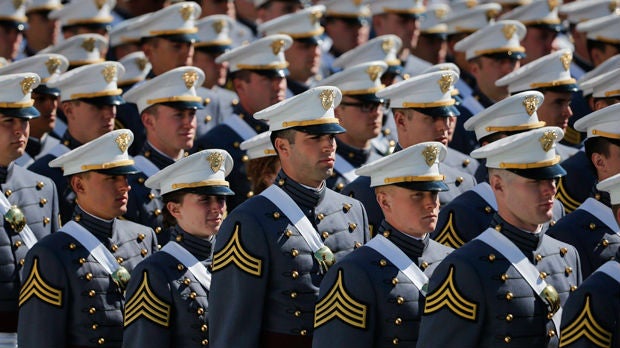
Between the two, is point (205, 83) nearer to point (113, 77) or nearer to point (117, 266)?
point (113, 77)

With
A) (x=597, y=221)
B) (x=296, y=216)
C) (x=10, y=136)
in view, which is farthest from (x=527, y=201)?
(x=10, y=136)

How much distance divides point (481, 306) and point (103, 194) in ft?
9.58

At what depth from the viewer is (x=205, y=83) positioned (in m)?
16.2

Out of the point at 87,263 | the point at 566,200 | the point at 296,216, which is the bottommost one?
the point at 566,200

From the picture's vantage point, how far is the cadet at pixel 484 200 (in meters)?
12.1

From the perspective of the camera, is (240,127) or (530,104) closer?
(530,104)

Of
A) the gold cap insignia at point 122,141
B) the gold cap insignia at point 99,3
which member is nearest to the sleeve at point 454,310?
the gold cap insignia at point 122,141

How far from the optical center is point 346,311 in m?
10.2

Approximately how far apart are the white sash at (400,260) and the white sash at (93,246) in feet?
6.35

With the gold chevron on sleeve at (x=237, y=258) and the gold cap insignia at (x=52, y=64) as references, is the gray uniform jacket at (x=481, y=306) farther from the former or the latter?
the gold cap insignia at (x=52, y=64)

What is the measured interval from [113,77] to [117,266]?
2647 millimetres

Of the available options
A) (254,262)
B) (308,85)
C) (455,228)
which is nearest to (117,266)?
(254,262)

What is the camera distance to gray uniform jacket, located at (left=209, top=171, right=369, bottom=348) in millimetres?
10648

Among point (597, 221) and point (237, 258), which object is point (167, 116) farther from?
point (597, 221)
